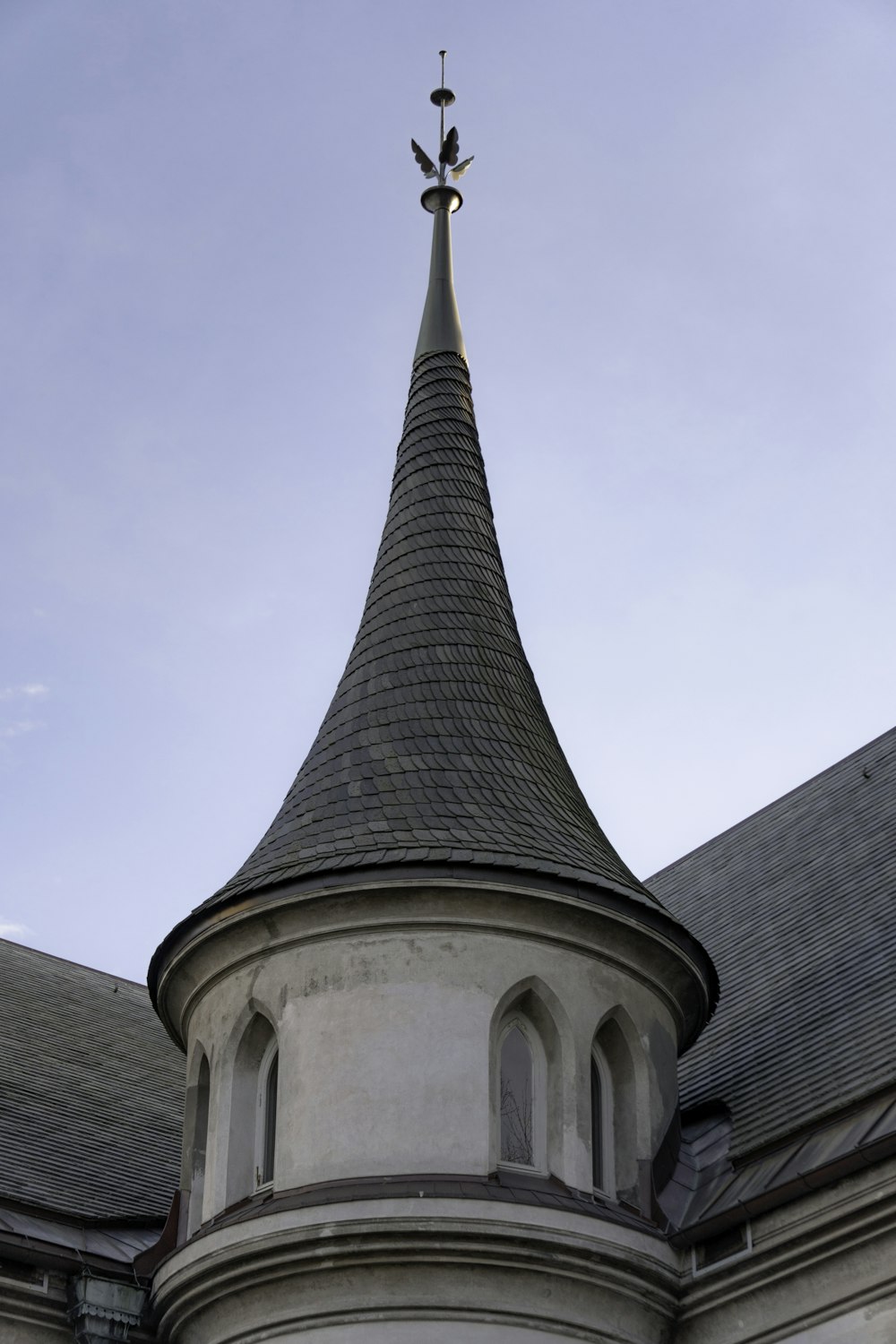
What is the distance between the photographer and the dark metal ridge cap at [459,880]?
57.7 feet

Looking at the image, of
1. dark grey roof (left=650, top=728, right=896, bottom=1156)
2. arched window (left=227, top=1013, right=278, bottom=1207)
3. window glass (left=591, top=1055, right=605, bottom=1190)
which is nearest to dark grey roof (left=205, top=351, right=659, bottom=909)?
arched window (left=227, top=1013, right=278, bottom=1207)

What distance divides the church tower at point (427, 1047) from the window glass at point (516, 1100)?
2 centimetres

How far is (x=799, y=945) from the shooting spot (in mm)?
21344

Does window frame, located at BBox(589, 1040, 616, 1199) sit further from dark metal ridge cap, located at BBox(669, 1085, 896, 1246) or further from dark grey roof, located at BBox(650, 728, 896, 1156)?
dark grey roof, located at BBox(650, 728, 896, 1156)

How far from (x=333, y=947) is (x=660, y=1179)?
3603 millimetres

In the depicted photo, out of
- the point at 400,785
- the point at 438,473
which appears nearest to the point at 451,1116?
the point at 400,785

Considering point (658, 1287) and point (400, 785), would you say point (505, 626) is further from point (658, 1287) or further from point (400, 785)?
point (658, 1287)

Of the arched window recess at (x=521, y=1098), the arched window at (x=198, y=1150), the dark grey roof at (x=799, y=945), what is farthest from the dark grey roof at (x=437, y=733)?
the dark grey roof at (x=799, y=945)

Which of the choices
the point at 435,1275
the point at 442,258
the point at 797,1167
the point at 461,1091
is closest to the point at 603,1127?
the point at 461,1091

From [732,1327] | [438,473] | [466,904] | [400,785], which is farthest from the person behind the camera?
[438,473]

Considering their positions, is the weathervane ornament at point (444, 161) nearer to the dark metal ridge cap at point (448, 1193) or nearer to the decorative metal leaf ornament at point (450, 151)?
the decorative metal leaf ornament at point (450, 151)

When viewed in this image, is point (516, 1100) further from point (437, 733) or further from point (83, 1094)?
point (83, 1094)

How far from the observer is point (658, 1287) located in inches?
653

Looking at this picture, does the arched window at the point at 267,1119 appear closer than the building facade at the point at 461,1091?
No
